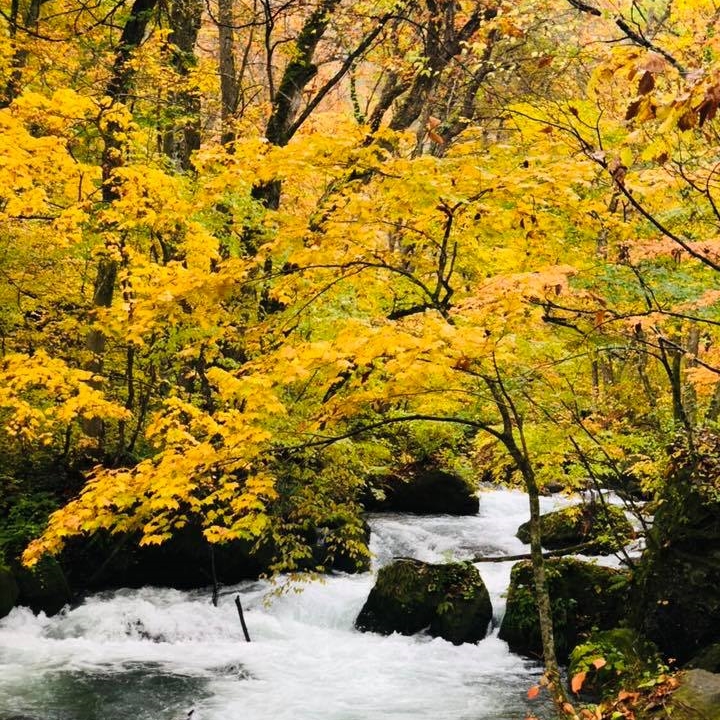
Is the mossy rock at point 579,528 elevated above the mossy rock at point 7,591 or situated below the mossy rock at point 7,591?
above

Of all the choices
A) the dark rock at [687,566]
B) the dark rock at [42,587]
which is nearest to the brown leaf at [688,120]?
the dark rock at [687,566]

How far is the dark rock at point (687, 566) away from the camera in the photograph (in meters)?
7.59

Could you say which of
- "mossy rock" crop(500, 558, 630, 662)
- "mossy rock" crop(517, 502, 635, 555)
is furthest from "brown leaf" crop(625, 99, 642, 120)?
"mossy rock" crop(517, 502, 635, 555)

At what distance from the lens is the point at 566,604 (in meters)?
9.73

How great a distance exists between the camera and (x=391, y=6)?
918 cm

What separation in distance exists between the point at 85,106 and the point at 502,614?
9.32 m

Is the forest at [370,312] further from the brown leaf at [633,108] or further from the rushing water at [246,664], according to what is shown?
the rushing water at [246,664]

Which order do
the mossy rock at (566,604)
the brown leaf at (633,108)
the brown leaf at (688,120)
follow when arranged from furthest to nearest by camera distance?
the mossy rock at (566,604) → the brown leaf at (633,108) → the brown leaf at (688,120)

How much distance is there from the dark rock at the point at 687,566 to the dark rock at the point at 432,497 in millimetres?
8764

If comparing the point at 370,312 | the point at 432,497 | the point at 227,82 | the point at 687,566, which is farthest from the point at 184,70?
the point at 687,566

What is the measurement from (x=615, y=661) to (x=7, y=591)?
8174 mm

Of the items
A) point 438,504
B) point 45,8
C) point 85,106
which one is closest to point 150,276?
point 85,106

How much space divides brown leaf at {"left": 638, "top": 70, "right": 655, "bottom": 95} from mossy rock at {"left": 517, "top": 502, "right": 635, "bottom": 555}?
833 centimetres

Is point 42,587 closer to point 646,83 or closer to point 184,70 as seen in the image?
point 184,70
